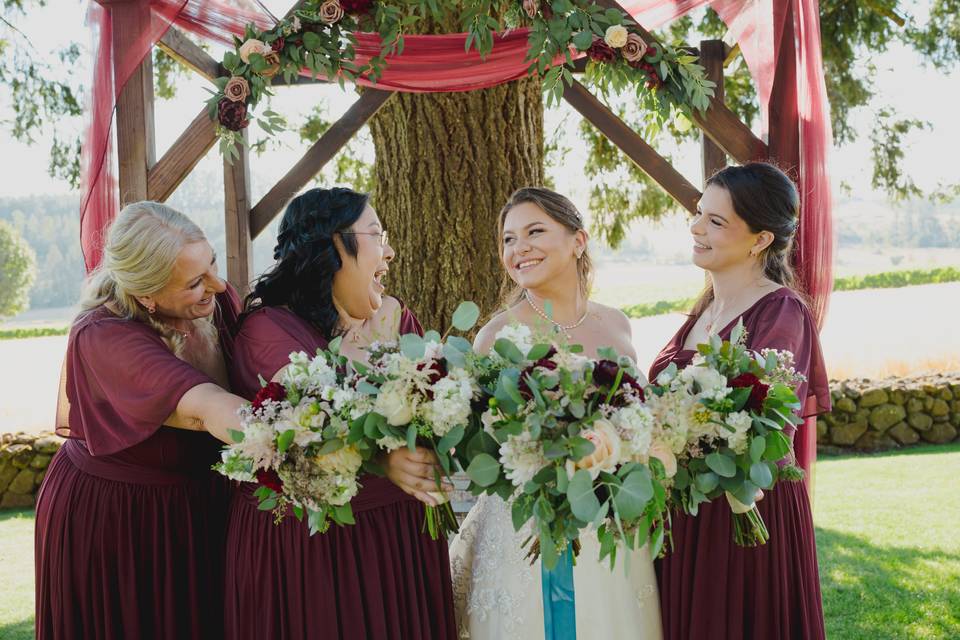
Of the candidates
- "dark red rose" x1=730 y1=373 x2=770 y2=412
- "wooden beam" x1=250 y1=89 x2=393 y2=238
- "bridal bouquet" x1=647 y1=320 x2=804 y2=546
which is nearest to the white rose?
"bridal bouquet" x1=647 y1=320 x2=804 y2=546

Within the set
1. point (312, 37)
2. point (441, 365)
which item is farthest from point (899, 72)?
point (441, 365)

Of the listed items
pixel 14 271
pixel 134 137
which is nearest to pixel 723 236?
pixel 134 137

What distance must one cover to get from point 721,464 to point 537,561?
3.01ft

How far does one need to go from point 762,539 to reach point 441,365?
1.14m

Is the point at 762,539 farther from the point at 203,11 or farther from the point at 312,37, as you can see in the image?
the point at 203,11

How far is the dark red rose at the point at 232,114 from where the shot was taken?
4043mm

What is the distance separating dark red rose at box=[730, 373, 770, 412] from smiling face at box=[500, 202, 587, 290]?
4.12 feet

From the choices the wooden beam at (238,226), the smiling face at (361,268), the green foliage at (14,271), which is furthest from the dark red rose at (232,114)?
the green foliage at (14,271)

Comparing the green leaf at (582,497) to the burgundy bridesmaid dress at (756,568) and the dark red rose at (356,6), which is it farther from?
the dark red rose at (356,6)

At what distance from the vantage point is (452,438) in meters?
2.25

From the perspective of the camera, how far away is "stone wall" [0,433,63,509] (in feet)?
29.6

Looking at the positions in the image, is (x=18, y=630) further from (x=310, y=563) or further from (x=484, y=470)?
(x=484, y=470)

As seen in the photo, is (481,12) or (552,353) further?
(481,12)

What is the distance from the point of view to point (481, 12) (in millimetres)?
4152
